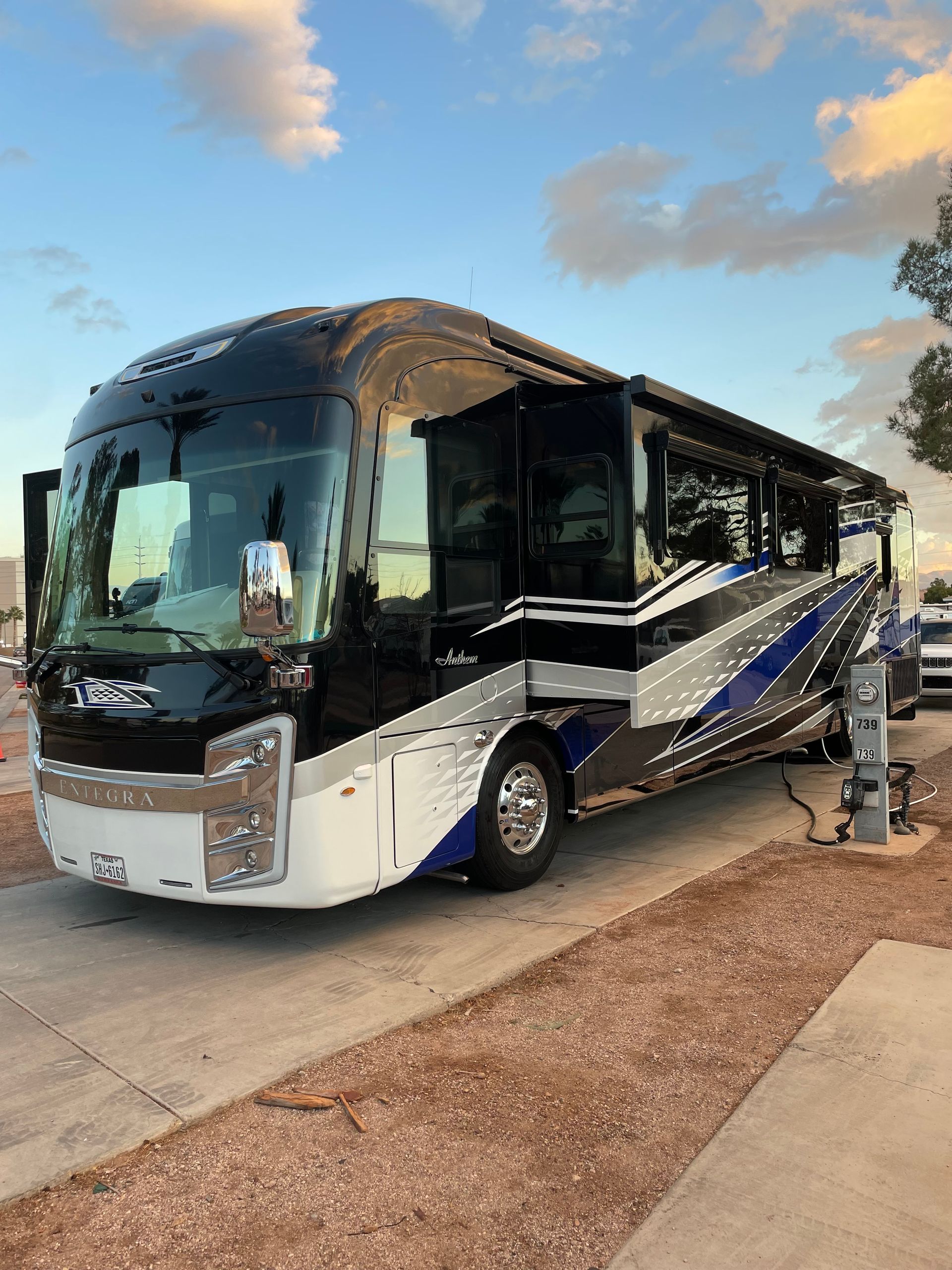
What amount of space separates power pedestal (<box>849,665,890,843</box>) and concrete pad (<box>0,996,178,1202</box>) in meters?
5.20

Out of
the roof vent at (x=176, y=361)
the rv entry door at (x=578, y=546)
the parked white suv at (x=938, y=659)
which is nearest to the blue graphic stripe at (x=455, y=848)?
the rv entry door at (x=578, y=546)

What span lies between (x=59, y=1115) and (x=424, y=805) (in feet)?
7.07

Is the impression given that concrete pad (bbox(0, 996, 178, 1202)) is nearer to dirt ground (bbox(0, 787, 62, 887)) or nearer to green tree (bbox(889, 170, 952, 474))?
dirt ground (bbox(0, 787, 62, 887))

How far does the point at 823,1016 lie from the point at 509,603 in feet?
9.02

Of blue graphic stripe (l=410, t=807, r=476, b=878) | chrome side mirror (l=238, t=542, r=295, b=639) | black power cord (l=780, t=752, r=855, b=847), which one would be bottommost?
black power cord (l=780, t=752, r=855, b=847)

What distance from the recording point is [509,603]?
565 centimetres

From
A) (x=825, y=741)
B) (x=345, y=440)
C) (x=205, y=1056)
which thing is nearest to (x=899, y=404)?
(x=825, y=741)

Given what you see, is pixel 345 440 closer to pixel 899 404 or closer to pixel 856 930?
pixel 856 930

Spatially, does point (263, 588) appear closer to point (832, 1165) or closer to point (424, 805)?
point (424, 805)

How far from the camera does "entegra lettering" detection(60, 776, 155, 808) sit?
4.58 m

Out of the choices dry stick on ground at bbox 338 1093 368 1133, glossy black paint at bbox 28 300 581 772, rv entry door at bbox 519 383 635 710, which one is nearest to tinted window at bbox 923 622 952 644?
rv entry door at bbox 519 383 635 710

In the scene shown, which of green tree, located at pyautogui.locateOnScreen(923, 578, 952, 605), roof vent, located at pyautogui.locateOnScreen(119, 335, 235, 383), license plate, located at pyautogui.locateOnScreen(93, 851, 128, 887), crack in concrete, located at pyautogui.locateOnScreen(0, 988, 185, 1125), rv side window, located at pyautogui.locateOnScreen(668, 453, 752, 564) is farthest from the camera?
green tree, located at pyautogui.locateOnScreen(923, 578, 952, 605)

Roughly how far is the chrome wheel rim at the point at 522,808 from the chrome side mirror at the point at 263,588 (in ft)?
6.63

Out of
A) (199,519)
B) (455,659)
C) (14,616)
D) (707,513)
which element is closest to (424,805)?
(455,659)
